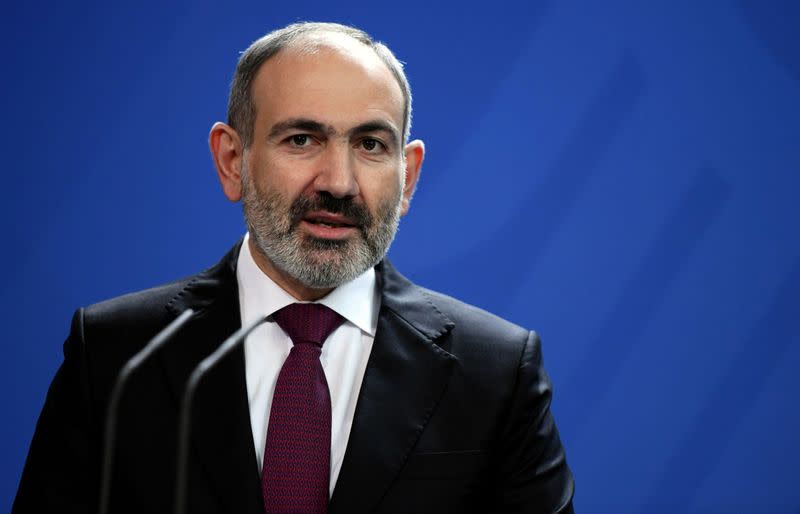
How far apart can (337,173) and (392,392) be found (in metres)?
0.39

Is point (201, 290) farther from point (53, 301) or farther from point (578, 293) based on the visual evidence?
point (578, 293)

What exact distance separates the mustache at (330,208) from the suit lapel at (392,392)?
21cm

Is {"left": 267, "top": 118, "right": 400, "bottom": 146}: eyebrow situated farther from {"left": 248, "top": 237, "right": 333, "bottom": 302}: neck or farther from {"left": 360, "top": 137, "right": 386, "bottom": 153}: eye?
{"left": 248, "top": 237, "right": 333, "bottom": 302}: neck

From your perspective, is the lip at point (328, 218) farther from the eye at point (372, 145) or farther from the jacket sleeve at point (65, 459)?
the jacket sleeve at point (65, 459)

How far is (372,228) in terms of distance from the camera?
1841 mm

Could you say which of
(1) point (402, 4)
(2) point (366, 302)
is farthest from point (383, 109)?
(1) point (402, 4)

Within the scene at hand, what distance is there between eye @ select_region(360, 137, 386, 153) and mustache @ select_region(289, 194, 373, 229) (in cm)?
10

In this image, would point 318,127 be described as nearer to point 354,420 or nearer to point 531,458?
point 354,420

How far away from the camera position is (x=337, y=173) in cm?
177

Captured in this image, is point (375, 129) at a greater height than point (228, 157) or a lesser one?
greater

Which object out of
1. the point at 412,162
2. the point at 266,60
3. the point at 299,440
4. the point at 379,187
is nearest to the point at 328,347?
the point at 299,440

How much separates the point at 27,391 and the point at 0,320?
0.20 m

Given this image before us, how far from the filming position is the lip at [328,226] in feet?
5.94

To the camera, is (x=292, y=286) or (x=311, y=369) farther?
(x=292, y=286)
